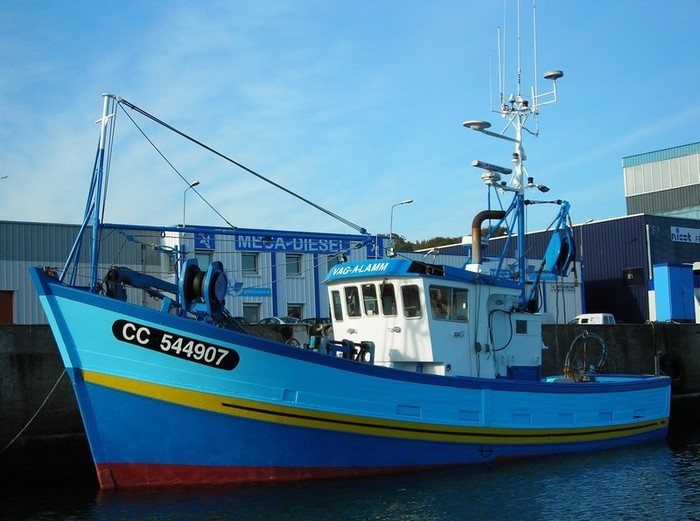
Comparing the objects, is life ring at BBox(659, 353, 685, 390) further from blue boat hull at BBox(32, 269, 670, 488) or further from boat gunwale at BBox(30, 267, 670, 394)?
blue boat hull at BBox(32, 269, 670, 488)

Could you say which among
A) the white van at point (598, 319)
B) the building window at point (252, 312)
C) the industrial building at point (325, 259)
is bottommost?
the white van at point (598, 319)

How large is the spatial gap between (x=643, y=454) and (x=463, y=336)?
444 cm

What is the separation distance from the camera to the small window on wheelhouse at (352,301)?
535 inches

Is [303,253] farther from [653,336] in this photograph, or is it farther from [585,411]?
[585,411]

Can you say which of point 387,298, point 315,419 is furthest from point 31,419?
point 387,298

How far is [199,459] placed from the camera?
11219mm

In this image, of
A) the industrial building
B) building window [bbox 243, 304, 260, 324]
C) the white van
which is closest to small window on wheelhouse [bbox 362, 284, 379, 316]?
the industrial building

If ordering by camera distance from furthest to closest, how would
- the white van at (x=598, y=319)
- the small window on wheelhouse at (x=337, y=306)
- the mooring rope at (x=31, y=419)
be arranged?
1. the white van at (x=598, y=319)
2. the small window on wheelhouse at (x=337, y=306)
3. the mooring rope at (x=31, y=419)

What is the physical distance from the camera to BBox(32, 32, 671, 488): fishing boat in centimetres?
1092

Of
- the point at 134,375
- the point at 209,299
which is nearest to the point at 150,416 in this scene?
the point at 134,375

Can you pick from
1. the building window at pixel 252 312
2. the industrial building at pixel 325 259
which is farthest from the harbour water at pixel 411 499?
the building window at pixel 252 312

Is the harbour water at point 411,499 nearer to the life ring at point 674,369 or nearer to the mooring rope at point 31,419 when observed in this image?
the mooring rope at point 31,419

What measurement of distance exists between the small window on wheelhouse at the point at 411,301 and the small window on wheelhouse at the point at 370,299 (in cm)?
50

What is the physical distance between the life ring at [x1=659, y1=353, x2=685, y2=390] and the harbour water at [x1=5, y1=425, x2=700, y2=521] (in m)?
9.23
